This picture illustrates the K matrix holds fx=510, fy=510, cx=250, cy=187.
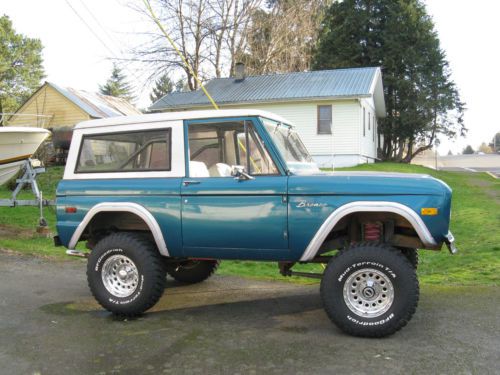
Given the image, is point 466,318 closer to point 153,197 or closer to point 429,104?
point 153,197

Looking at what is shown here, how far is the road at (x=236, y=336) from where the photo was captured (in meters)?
3.92

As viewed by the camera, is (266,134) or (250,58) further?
(250,58)

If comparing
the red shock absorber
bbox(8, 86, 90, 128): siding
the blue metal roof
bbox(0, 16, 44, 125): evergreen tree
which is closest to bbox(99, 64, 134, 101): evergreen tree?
bbox(0, 16, 44, 125): evergreen tree

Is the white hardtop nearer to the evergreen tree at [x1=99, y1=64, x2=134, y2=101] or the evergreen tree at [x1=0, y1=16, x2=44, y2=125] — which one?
the evergreen tree at [x1=0, y1=16, x2=44, y2=125]

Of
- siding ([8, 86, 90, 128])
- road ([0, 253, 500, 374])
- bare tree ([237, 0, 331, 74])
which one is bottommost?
road ([0, 253, 500, 374])

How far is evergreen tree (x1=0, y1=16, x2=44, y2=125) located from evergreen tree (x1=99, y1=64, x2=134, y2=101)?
16.2m

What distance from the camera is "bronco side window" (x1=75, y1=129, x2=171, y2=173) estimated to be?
17.5 ft

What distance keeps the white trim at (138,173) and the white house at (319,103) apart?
1852 cm

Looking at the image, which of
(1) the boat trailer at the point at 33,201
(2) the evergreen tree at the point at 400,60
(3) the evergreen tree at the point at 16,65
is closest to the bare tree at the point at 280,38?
(2) the evergreen tree at the point at 400,60

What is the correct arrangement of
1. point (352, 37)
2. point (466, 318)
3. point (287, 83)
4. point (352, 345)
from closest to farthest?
point (352, 345), point (466, 318), point (287, 83), point (352, 37)

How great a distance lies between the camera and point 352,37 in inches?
1421

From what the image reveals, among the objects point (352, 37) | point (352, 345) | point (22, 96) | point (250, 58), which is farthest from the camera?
point (22, 96)

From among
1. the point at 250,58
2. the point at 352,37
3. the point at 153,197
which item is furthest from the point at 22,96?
the point at 153,197

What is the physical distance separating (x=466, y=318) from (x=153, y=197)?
3.30 m
